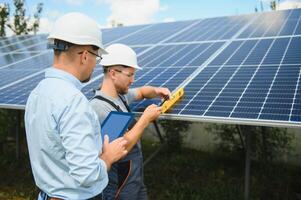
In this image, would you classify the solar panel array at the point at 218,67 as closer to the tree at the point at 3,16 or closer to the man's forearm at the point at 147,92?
the man's forearm at the point at 147,92

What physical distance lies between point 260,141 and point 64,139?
6.52m

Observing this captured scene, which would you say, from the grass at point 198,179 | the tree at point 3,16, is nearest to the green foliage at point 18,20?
the tree at point 3,16

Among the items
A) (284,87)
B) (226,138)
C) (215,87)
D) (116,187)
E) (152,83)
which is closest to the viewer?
(116,187)

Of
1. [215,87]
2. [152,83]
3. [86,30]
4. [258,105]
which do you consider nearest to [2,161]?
[152,83]

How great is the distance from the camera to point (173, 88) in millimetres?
5262

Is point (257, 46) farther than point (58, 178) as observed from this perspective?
Yes

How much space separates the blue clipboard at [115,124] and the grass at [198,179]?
3.60 m

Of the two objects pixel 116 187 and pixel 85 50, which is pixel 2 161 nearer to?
pixel 116 187

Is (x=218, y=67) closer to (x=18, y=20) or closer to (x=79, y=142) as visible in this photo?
(x=79, y=142)

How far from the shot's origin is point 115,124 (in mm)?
3350

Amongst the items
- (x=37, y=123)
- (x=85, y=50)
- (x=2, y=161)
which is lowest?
(x=2, y=161)

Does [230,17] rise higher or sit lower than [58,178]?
higher

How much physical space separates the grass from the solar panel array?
2.16m

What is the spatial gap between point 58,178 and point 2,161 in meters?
7.14
